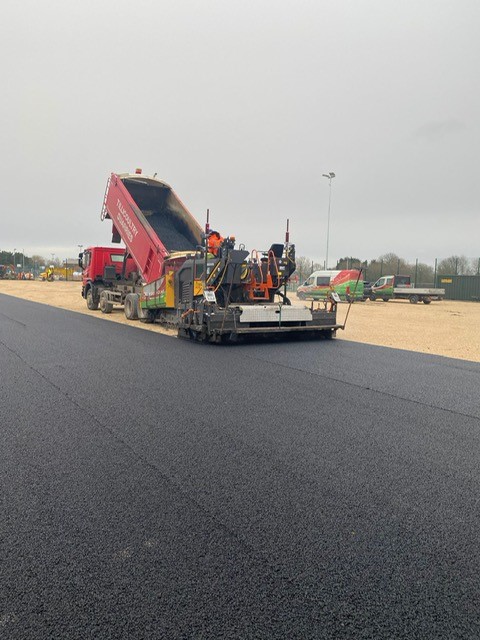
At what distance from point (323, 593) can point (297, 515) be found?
66cm

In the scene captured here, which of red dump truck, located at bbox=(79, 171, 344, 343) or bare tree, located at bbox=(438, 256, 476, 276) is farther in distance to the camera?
bare tree, located at bbox=(438, 256, 476, 276)

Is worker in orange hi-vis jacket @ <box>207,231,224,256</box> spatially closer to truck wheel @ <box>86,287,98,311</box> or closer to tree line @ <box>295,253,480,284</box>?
truck wheel @ <box>86,287,98,311</box>

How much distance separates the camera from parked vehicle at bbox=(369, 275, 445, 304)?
94.9ft

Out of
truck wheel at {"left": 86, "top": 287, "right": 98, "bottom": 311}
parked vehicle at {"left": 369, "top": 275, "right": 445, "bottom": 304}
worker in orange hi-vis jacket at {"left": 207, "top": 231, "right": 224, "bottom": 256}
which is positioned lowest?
truck wheel at {"left": 86, "top": 287, "right": 98, "bottom": 311}

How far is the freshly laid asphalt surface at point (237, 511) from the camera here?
1.92 m

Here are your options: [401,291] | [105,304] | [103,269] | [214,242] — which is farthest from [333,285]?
[214,242]

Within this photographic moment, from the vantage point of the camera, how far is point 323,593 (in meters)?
2.03

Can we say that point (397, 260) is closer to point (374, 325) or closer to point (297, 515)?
point (374, 325)

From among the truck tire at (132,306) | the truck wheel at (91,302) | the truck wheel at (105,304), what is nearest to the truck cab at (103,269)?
the truck wheel at (91,302)

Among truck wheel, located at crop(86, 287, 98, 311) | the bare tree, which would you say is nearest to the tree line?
the bare tree

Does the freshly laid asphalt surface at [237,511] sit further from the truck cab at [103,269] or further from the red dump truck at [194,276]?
the truck cab at [103,269]

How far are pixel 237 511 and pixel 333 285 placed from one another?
26.8 meters

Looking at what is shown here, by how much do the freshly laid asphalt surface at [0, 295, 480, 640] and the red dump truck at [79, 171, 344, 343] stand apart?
388 centimetres

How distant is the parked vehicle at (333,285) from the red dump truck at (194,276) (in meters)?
15.1
